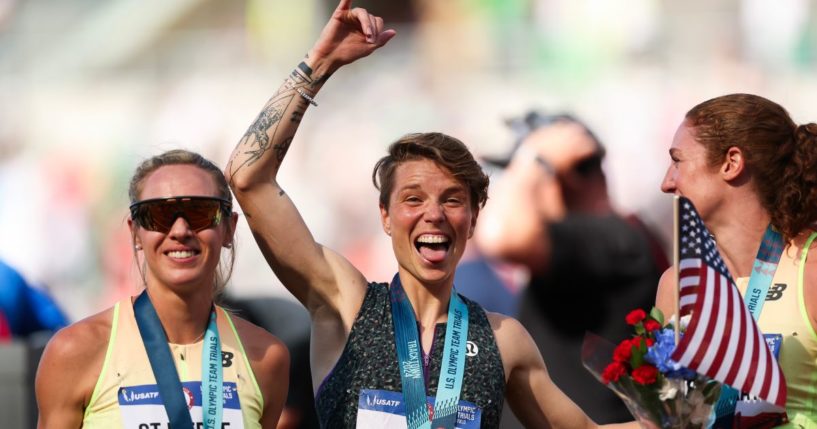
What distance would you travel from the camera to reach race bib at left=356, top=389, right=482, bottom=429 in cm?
329

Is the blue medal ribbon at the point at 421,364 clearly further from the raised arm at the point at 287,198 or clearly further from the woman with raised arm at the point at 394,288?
the raised arm at the point at 287,198

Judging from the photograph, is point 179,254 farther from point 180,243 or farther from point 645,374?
point 645,374

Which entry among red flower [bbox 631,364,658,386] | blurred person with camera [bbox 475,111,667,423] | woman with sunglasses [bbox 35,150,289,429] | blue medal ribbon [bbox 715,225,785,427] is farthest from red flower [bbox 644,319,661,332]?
blurred person with camera [bbox 475,111,667,423]

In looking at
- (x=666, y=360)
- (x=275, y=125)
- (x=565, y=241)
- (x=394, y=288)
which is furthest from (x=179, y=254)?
(x=565, y=241)

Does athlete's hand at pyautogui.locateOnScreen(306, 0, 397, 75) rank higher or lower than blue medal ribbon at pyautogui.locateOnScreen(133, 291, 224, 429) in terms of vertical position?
higher

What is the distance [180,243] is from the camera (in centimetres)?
328

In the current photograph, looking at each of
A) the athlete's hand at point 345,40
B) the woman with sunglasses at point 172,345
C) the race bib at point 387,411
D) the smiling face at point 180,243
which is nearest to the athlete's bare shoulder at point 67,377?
the woman with sunglasses at point 172,345

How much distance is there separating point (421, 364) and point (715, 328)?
2.39ft

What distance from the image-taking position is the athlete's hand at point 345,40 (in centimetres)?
349

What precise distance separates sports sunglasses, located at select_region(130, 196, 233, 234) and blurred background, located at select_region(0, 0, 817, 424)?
317 cm

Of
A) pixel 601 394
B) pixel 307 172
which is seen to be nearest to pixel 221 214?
pixel 601 394

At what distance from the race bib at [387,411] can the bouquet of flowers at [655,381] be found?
1.11ft

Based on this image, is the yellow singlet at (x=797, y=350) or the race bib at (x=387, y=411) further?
the yellow singlet at (x=797, y=350)

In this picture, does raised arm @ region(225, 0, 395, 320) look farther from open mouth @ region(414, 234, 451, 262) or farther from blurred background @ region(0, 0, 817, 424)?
blurred background @ region(0, 0, 817, 424)
